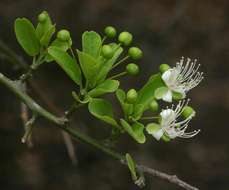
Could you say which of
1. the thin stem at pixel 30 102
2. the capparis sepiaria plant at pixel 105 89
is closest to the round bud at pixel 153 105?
the capparis sepiaria plant at pixel 105 89

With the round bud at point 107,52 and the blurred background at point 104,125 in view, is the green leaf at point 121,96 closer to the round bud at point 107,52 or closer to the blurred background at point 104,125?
the round bud at point 107,52

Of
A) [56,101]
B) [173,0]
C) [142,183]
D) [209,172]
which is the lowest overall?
[209,172]

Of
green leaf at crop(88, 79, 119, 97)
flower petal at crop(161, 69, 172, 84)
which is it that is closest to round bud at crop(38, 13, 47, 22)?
green leaf at crop(88, 79, 119, 97)

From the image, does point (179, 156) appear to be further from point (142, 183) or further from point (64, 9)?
point (142, 183)

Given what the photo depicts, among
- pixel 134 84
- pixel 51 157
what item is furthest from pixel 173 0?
pixel 51 157

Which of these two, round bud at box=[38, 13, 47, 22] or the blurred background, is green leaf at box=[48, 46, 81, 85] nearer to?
round bud at box=[38, 13, 47, 22]

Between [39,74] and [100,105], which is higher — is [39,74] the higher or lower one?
the lower one

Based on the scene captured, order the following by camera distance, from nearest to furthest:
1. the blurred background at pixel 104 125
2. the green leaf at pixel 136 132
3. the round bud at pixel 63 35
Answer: the green leaf at pixel 136 132 < the round bud at pixel 63 35 < the blurred background at pixel 104 125
